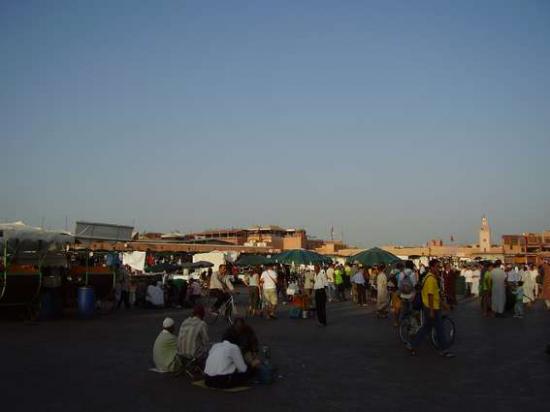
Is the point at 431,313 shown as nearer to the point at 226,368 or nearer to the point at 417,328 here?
the point at 417,328

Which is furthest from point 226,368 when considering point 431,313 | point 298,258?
point 298,258

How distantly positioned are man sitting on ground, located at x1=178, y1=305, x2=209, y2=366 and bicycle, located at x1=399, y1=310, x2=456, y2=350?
13.8 feet

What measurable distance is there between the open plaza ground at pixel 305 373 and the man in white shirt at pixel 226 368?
0.18 metres

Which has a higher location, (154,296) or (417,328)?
(417,328)

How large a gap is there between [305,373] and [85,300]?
393 inches

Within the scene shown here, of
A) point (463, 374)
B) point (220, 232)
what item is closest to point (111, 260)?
point (463, 374)

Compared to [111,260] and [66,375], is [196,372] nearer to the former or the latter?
[66,375]

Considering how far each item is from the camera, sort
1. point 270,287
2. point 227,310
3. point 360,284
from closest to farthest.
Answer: point 227,310, point 270,287, point 360,284

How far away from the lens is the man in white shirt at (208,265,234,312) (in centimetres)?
1548

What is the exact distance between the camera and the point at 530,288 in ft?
71.9

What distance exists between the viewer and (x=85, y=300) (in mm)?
16297

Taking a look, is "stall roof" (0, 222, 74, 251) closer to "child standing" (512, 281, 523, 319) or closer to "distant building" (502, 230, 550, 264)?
"child standing" (512, 281, 523, 319)

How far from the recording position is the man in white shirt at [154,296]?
20.5 m

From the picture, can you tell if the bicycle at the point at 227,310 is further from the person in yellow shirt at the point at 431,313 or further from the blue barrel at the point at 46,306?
the person in yellow shirt at the point at 431,313
